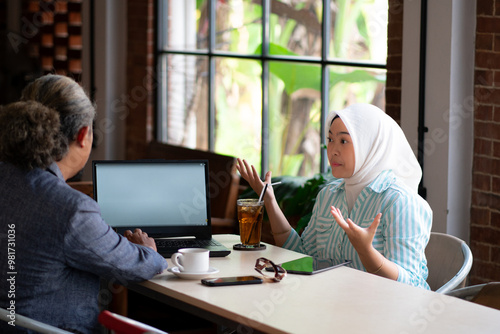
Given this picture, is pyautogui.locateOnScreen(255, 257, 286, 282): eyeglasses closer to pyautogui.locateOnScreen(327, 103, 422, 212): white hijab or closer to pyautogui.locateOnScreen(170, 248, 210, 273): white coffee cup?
pyautogui.locateOnScreen(170, 248, 210, 273): white coffee cup

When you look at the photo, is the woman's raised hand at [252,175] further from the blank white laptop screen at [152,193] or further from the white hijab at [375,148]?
the white hijab at [375,148]

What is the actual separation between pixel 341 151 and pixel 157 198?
689mm

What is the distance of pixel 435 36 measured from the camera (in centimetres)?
345

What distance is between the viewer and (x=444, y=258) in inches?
104

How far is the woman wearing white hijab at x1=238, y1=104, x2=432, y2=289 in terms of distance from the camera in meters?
2.39

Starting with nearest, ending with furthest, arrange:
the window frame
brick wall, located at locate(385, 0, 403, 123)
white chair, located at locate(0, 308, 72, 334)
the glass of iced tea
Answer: white chair, located at locate(0, 308, 72, 334) < the glass of iced tea < brick wall, located at locate(385, 0, 403, 123) < the window frame

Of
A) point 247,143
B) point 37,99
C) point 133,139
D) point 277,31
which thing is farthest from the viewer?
point 133,139

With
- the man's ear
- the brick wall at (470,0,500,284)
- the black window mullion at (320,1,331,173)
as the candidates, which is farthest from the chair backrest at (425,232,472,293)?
the black window mullion at (320,1,331,173)

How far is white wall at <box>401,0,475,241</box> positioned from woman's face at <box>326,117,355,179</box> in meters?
0.96

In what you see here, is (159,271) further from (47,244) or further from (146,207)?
(146,207)

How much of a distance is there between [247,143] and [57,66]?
101 inches

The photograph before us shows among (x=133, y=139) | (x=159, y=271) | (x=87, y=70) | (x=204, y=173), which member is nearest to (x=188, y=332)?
(x=204, y=173)

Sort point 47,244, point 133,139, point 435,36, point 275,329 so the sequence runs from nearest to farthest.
→ point 275,329 → point 47,244 → point 435,36 → point 133,139

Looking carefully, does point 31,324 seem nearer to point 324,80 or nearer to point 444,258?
point 444,258
